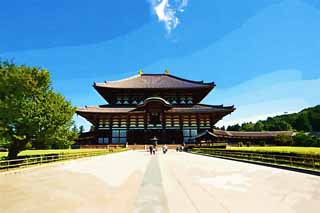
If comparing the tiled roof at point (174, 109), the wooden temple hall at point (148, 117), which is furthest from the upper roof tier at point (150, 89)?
the tiled roof at point (174, 109)

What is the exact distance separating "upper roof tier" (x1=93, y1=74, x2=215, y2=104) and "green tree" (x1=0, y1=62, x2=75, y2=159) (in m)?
37.2

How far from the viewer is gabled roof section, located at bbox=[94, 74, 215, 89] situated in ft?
204

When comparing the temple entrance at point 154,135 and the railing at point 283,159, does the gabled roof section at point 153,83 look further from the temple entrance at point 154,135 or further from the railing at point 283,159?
the railing at point 283,159

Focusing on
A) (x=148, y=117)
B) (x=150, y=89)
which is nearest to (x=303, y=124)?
(x=150, y=89)

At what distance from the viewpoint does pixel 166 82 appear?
217ft

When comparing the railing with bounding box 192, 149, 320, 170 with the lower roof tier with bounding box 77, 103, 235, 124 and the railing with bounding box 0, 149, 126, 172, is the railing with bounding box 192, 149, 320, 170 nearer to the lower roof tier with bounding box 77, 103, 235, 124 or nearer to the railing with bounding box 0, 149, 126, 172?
the railing with bounding box 0, 149, 126, 172

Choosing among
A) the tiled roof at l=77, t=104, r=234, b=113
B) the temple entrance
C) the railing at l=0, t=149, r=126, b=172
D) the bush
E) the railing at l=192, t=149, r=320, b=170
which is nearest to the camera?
the railing at l=192, t=149, r=320, b=170

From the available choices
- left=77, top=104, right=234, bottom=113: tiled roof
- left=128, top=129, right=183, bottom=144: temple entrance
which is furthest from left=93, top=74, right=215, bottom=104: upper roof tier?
left=128, top=129, right=183, bottom=144: temple entrance

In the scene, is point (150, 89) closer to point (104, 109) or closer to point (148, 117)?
point (148, 117)

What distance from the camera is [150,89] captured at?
62.2 meters

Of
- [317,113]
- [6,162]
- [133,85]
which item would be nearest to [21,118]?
[6,162]

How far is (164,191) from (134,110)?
48.0m

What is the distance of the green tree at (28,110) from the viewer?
21.2 meters

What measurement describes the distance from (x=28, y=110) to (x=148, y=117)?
38.0 meters
